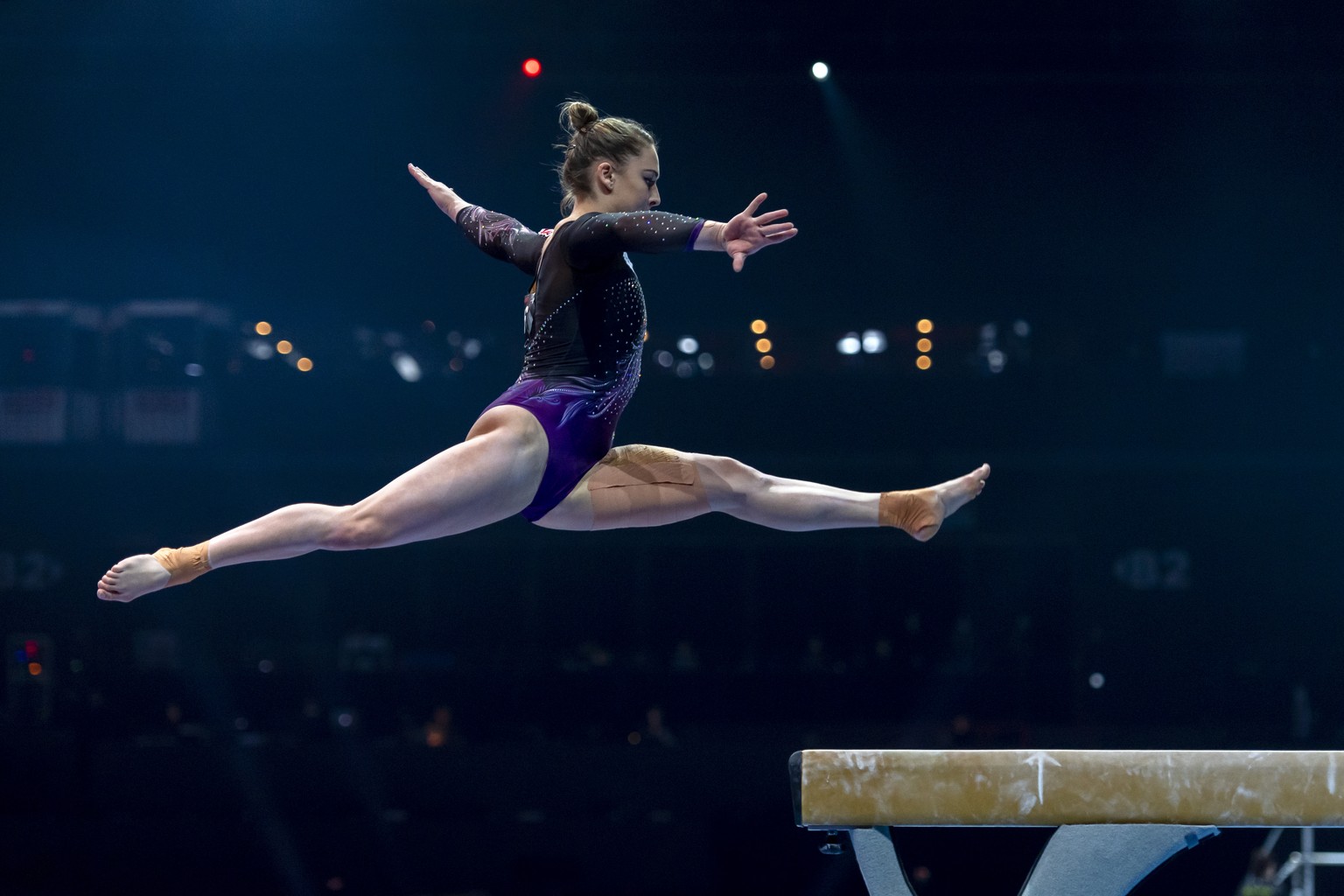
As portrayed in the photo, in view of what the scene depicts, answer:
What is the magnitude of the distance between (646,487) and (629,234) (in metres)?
0.77

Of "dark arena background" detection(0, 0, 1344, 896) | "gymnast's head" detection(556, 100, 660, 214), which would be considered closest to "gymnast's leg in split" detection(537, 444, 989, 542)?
"gymnast's head" detection(556, 100, 660, 214)

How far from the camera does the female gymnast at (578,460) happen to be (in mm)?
2889

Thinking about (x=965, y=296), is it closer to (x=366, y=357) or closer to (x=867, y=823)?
(x=366, y=357)

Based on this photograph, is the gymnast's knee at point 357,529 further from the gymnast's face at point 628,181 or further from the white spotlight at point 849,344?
the white spotlight at point 849,344

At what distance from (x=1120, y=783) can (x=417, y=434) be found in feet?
30.3

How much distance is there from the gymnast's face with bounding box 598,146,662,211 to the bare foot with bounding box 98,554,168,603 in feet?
4.75

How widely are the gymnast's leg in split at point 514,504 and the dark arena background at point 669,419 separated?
6188 millimetres

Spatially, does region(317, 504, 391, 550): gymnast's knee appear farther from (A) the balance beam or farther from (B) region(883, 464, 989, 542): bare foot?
(B) region(883, 464, 989, 542): bare foot

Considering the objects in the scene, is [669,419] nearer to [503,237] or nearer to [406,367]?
[406,367]

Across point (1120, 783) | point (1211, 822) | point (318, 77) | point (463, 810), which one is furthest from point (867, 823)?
point (318, 77)

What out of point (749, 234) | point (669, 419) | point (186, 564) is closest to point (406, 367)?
point (669, 419)

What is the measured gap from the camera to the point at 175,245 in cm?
1017

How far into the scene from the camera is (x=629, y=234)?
2.84m

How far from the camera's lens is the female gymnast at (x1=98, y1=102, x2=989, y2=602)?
289 centimetres
